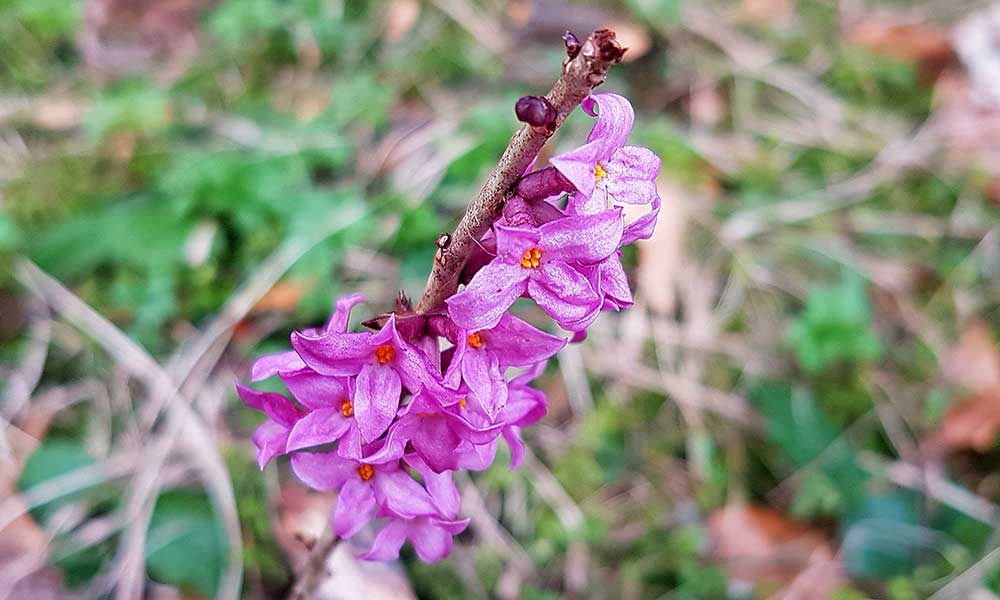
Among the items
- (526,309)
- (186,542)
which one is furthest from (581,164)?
(186,542)

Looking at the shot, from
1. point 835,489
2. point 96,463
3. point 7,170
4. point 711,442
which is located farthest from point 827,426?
point 7,170

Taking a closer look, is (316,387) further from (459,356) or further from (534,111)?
(534,111)

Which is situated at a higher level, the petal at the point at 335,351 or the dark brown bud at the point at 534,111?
the dark brown bud at the point at 534,111

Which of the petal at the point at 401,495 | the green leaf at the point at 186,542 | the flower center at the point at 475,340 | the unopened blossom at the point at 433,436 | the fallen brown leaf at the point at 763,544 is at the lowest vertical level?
the green leaf at the point at 186,542

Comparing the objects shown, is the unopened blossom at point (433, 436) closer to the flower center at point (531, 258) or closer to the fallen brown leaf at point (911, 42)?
the flower center at point (531, 258)

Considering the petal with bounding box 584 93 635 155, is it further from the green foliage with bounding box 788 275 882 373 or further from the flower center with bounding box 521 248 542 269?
the green foliage with bounding box 788 275 882 373

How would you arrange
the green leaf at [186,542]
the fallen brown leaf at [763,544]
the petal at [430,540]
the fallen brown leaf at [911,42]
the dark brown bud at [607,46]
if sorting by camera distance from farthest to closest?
the fallen brown leaf at [911,42]
the fallen brown leaf at [763,544]
the green leaf at [186,542]
the petal at [430,540]
the dark brown bud at [607,46]

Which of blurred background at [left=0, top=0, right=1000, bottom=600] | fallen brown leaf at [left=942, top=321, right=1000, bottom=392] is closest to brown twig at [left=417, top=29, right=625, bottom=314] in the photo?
blurred background at [left=0, top=0, right=1000, bottom=600]

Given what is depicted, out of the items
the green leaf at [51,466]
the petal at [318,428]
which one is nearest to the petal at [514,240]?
the petal at [318,428]
